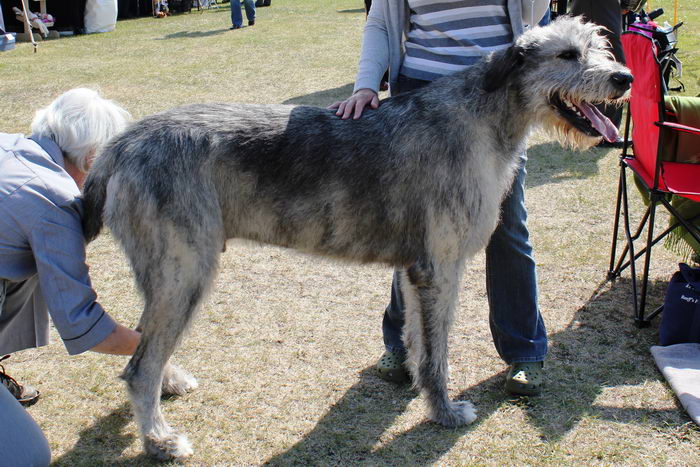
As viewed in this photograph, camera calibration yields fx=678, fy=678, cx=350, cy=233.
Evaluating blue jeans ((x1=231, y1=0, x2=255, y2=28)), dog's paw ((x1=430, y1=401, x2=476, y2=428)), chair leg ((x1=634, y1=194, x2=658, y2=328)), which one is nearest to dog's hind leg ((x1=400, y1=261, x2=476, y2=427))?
dog's paw ((x1=430, y1=401, x2=476, y2=428))

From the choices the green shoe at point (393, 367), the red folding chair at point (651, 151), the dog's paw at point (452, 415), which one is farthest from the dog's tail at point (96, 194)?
the red folding chair at point (651, 151)

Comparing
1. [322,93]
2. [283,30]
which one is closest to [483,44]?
[322,93]

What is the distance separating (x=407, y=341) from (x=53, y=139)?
1.79m

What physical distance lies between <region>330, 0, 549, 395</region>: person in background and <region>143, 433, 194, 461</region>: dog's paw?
107cm

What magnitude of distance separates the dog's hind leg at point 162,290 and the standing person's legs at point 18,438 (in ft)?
1.25

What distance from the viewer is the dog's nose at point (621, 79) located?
2615 millimetres

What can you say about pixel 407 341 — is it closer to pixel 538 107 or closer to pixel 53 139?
pixel 538 107

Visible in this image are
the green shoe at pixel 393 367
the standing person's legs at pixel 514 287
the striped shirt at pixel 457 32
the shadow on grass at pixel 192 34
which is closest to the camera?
the striped shirt at pixel 457 32

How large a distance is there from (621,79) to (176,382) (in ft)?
7.95

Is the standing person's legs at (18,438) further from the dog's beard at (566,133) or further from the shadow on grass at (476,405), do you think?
the dog's beard at (566,133)

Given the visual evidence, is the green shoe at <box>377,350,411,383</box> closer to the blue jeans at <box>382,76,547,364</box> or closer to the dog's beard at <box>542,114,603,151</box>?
the blue jeans at <box>382,76,547,364</box>

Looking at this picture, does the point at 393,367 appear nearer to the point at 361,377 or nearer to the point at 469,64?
the point at 361,377

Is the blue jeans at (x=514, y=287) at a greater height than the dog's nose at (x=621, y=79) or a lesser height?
lesser

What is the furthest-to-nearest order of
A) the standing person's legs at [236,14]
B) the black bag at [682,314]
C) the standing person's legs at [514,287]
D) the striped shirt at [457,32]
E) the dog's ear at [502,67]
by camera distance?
the standing person's legs at [236,14] → the black bag at [682,314] → the standing person's legs at [514,287] → the striped shirt at [457,32] → the dog's ear at [502,67]
